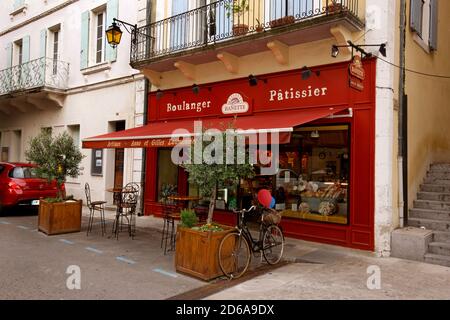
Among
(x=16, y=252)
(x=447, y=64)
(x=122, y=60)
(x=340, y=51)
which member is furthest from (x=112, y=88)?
(x=447, y=64)

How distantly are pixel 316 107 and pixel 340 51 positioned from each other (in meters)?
1.12

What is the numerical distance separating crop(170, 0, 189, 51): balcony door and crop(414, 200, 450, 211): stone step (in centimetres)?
642

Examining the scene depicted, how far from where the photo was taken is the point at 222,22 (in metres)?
9.45

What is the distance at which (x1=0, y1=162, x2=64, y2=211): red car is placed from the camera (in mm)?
10562

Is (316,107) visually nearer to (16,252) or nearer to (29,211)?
(16,252)

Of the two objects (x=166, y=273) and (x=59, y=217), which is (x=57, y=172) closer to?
(x=59, y=217)

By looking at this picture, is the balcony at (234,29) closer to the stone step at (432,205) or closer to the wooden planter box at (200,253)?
the stone step at (432,205)

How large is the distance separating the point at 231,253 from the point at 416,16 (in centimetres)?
630

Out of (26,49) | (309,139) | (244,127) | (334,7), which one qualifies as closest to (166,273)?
(244,127)

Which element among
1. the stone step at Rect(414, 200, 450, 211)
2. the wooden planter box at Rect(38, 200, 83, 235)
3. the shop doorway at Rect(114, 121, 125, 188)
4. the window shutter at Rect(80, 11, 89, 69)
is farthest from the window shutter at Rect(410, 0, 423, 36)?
the window shutter at Rect(80, 11, 89, 69)

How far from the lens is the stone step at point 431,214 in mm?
7258

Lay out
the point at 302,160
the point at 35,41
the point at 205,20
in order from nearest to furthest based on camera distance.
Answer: the point at 302,160
the point at 205,20
the point at 35,41
